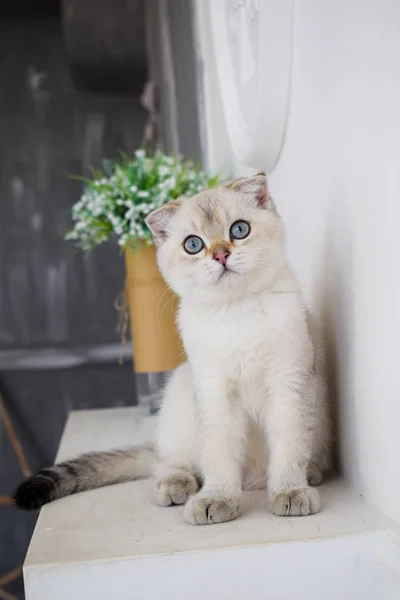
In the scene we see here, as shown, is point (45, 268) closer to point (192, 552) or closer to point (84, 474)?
point (84, 474)

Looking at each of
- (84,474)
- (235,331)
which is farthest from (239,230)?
(84,474)

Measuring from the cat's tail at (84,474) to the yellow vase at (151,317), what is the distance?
16.1 inches

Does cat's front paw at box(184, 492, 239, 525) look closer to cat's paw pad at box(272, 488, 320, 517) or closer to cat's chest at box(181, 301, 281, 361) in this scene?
cat's paw pad at box(272, 488, 320, 517)

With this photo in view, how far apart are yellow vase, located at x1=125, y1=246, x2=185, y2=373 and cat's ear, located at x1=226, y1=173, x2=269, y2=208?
2.19 feet

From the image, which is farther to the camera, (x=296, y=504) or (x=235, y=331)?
(x=235, y=331)

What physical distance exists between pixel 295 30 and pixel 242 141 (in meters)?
0.33

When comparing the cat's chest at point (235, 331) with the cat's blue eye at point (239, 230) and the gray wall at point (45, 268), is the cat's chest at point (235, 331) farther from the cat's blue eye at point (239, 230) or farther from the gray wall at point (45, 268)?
the gray wall at point (45, 268)

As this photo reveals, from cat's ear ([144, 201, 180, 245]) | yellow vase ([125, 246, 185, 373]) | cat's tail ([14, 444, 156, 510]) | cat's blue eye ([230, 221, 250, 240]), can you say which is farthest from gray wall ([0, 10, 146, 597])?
cat's blue eye ([230, 221, 250, 240])

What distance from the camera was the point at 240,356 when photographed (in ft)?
3.49

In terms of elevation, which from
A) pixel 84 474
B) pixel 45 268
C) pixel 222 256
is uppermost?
pixel 222 256

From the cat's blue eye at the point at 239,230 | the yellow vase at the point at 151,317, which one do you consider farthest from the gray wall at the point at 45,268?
the cat's blue eye at the point at 239,230

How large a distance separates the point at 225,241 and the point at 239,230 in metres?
0.03

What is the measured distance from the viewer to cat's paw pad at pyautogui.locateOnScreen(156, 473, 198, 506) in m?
1.08

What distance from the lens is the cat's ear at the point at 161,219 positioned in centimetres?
115
